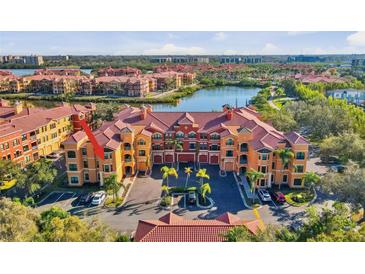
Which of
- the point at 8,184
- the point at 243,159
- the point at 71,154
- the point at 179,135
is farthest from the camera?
the point at 179,135

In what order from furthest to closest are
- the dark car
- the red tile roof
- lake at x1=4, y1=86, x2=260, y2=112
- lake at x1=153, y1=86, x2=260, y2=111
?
lake at x1=4, y1=86, x2=260, y2=112
lake at x1=153, y1=86, x2=260, y2=111
the dark car
the red tile roof

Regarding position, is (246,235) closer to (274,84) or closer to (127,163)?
(127,163)

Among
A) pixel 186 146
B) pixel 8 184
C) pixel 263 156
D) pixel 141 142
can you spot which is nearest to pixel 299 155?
pixel 263 156

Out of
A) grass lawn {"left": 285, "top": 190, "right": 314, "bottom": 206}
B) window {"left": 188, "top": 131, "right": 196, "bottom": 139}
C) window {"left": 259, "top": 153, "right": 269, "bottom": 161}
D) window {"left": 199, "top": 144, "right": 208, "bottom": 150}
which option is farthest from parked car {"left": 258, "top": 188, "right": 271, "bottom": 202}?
window {"left": 188, "top": 131, "right": 196, "bottom": 139}

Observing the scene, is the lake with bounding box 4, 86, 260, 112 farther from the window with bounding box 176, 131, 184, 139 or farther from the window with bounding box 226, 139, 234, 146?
the window with bounding box 226, 139, 234, 146

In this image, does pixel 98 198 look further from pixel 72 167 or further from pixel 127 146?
pixel 127 146

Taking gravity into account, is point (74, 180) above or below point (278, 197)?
above
